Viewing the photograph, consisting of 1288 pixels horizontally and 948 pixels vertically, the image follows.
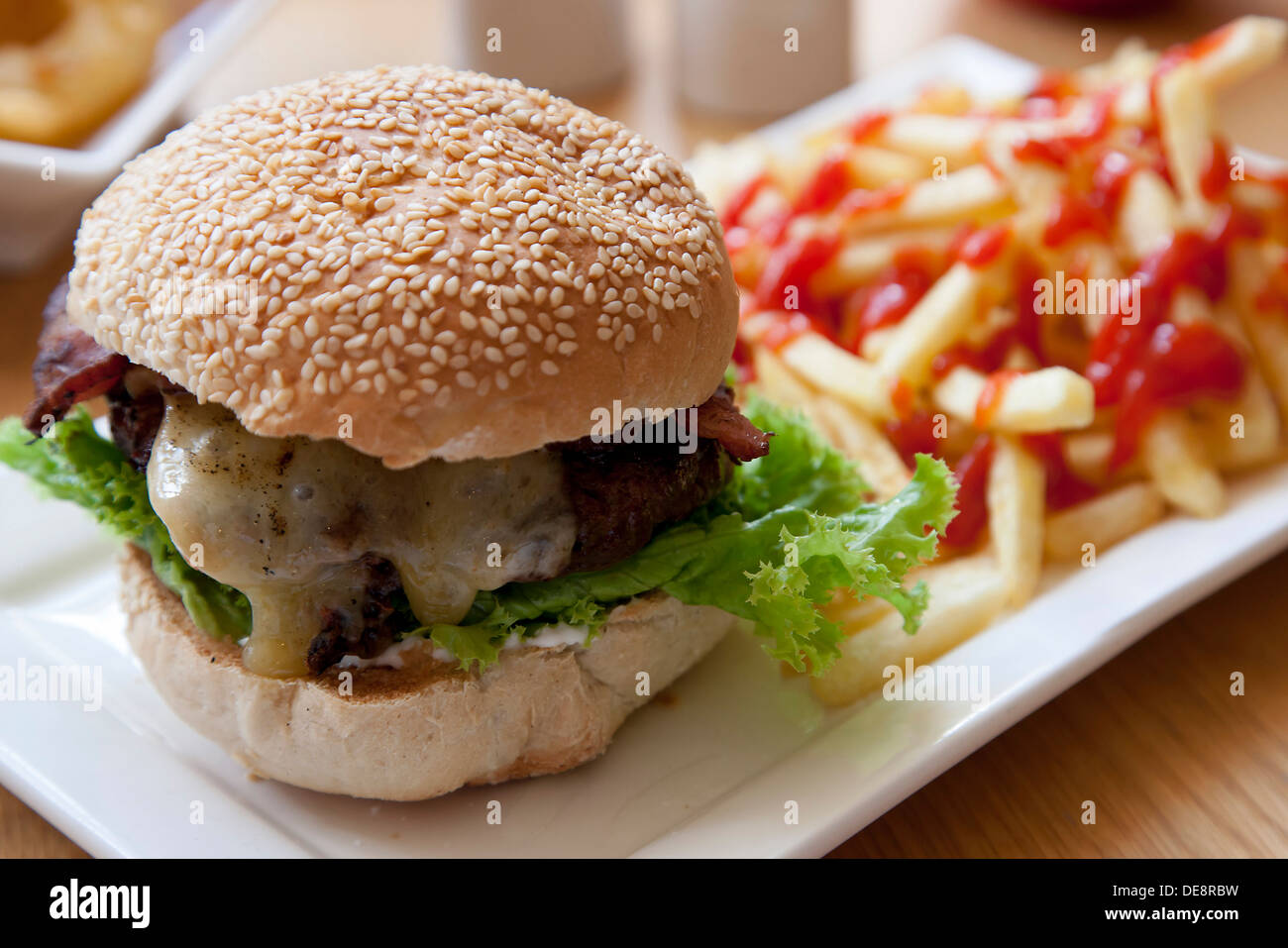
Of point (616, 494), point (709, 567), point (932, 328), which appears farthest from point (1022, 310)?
point (616, 494)

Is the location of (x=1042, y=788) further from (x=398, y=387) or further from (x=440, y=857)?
(x=398, y=387)

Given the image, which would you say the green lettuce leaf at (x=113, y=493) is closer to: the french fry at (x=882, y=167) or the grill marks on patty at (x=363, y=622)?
the grill marks on patty at (x=363, y=622)

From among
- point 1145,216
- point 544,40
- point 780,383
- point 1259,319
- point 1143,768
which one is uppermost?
point 544,40

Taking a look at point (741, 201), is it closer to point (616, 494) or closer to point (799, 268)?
point (799, 268)

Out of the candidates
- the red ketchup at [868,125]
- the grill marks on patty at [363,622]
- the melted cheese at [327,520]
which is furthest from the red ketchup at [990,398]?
the grill marks on patty at [363,622]

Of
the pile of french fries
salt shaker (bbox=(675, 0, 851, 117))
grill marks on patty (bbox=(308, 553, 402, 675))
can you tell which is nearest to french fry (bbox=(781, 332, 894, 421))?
Result: the pile of french fries

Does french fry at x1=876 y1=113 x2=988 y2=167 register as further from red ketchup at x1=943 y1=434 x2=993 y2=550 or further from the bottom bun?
the bottom bun

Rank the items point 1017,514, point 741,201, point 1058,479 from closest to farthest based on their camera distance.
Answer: point 1017,514 < point 1058,479 < point 741,201
